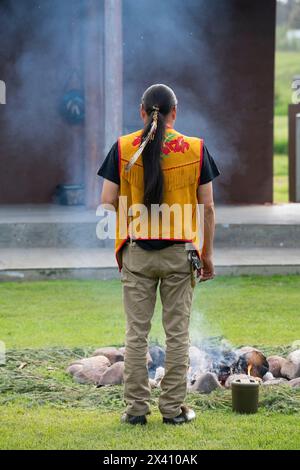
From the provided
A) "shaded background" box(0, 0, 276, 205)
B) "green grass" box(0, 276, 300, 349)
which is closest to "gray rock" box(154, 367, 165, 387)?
"green grass" box(0, 276, 300, 349)

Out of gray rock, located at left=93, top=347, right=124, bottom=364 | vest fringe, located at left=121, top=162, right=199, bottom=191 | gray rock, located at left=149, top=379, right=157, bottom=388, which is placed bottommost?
gray rock, located at left=149, top=379, right=157, bottom=388

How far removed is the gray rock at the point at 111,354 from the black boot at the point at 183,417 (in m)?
1.08

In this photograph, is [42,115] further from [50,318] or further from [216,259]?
[50,318]

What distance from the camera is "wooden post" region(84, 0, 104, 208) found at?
36.0ft

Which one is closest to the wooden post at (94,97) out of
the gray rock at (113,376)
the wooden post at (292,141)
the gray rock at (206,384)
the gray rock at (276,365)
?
the wooden post at (292,141)

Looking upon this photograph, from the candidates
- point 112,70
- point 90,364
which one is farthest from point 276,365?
point 112,70

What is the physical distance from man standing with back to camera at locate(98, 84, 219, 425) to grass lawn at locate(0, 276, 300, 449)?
0.71 feet

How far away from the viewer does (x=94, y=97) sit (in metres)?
11.1

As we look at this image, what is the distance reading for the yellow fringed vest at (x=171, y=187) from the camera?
196 inches

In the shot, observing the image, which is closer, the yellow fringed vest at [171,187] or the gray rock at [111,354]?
the yellow fringed vest at [171,187]

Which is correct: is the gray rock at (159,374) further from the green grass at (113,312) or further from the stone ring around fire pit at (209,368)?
the green grass at (113,312)

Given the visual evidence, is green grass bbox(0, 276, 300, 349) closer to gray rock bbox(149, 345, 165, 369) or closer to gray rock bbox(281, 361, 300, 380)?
gray rock bbox(149, 345, 165, 369)

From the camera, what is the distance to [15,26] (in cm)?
1198
